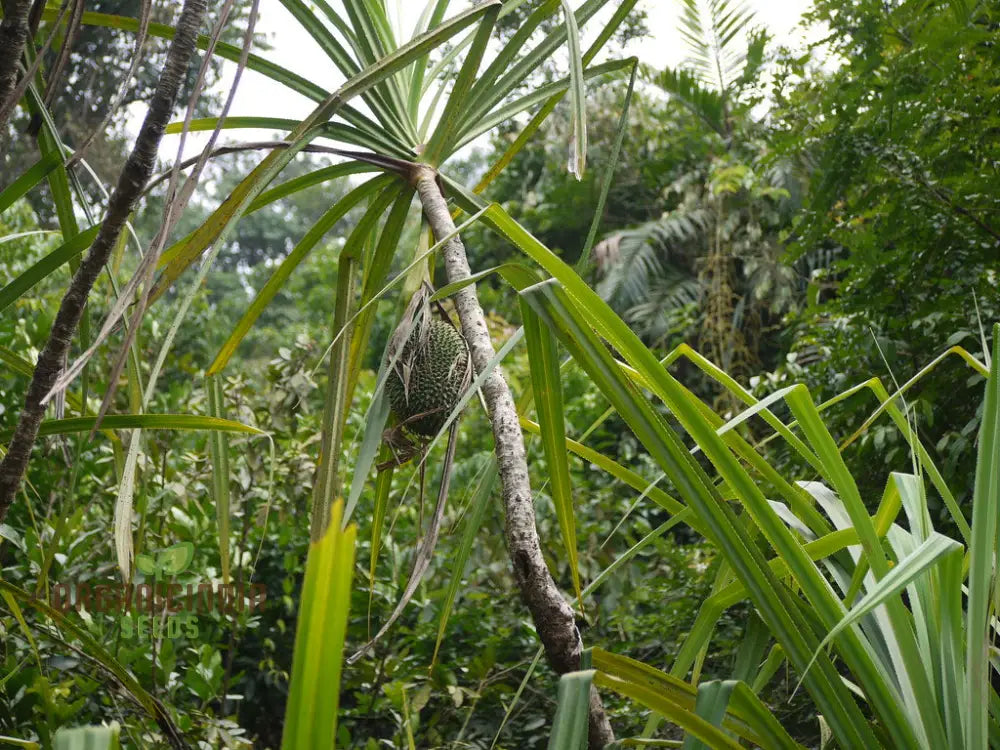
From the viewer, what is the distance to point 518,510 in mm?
788

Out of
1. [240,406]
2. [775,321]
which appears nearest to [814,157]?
[775,321]

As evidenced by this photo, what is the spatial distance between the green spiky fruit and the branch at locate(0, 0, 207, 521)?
308 mm

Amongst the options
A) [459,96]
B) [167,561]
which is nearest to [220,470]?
[459,96]

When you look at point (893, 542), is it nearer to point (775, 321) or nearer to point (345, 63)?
point (345, 63)

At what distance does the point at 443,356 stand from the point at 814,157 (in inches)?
181

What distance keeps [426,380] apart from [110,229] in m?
0.35

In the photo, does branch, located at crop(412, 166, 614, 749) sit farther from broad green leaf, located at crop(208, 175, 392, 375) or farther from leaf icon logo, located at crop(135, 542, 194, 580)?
leaf icon logo, located at crop(135, 542, 194, 580)

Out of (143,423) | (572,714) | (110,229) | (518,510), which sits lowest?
(572,714)

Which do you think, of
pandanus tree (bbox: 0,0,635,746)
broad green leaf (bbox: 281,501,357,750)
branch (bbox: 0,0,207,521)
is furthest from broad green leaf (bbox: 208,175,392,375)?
broad green leaf (bbox: 281,501,357,750)

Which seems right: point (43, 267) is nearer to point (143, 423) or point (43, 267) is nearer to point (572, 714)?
point (143, 423)

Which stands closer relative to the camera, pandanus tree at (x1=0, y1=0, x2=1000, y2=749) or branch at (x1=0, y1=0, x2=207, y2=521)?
pandanus tree at (x1=0, y1=0, x2=1000, y2=749)

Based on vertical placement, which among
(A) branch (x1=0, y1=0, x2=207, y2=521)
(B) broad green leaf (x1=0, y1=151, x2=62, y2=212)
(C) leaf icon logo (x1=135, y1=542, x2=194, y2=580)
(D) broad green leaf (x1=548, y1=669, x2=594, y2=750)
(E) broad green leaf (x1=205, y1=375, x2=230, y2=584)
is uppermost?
(B) broad green leaf (x1=0, y1=151, x2=62, y2=212)

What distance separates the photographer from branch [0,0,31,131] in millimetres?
744

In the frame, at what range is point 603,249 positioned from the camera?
5883 millimetres
